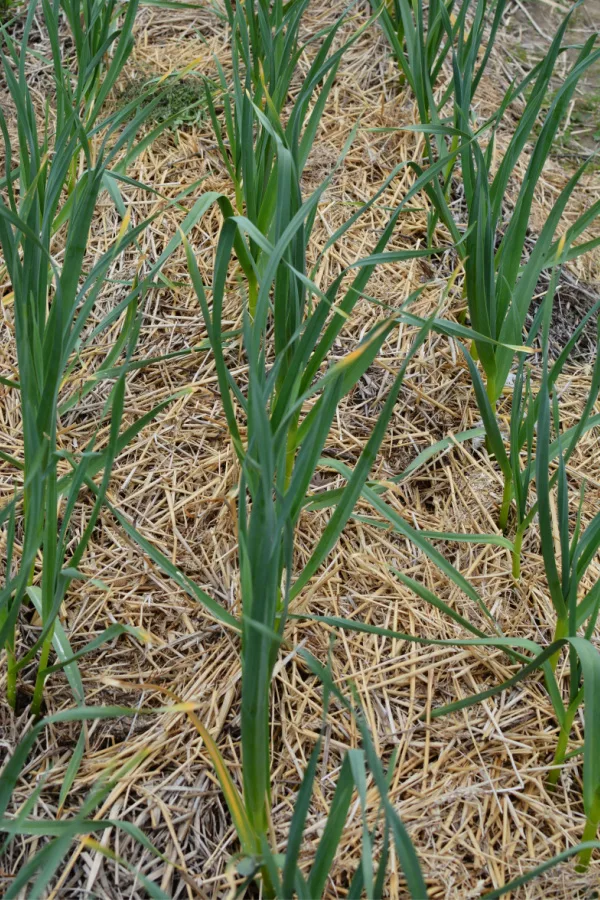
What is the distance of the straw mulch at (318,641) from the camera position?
1145mm

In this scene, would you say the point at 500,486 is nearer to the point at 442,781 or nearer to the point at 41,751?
the point at 442,781

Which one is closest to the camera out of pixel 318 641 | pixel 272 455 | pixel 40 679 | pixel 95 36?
pixel 272 455

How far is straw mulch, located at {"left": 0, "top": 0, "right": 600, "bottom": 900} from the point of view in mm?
1145

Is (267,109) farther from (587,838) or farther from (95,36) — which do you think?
(587,838)

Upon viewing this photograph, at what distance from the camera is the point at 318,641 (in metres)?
1.35

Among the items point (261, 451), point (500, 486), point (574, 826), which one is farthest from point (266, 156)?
point (574, 826)

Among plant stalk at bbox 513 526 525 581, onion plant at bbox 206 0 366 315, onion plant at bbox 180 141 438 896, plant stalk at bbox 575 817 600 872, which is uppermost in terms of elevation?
onion plant at bbox 206 0 366 315

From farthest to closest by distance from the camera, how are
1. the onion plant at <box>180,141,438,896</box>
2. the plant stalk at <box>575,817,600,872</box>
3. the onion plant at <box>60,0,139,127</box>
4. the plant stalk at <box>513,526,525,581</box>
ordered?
the onion plant at <box>60,0,139,127</box> < the plant stalk at <box>513,526,525,581</box> < the plant stalk at <box>575,817,600,872</box> < the onion plant at <box>180,141,438,896</box>

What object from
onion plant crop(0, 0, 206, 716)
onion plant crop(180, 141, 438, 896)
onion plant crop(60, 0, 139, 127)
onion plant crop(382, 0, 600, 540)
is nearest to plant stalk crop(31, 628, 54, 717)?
onion plant crop(0, 0, 206, 716)

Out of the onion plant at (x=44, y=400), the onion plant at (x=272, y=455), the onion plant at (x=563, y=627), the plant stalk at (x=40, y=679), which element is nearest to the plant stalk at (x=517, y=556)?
the onion plant at (x=563, y=627)

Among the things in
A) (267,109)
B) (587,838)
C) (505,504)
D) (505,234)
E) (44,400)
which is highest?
(267,109)

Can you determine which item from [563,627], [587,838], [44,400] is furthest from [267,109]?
[587,838]

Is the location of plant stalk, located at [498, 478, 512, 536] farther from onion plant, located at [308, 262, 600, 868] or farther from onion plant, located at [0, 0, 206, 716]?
onion plant, located at [0, 0, 206, 716]

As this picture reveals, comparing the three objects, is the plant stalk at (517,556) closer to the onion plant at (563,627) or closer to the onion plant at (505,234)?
the onion plant at (505,234)
